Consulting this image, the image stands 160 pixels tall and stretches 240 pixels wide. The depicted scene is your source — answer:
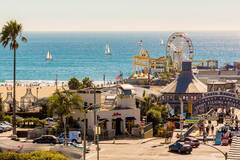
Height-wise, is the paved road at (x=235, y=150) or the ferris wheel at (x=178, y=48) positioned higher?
the ferris wheel at (x=178, y=48)

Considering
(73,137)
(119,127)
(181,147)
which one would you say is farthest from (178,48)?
(181,147)

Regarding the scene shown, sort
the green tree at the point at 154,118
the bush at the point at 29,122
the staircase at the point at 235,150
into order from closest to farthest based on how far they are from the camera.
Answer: the staircase at the point at 235,150, the green tree at the point at 154,118, the bush at the point at 29,122

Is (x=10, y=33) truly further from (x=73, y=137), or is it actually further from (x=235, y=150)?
(x=235, y=150)

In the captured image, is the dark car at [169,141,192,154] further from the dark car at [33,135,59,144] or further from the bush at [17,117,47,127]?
the bush at [17,117,47,127]

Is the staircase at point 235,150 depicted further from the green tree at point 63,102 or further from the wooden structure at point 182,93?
the wooden structure at point 182,93

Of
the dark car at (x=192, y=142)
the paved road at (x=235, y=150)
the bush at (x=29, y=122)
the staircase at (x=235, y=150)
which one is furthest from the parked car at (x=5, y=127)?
the paved road at (x=235, y=150)
